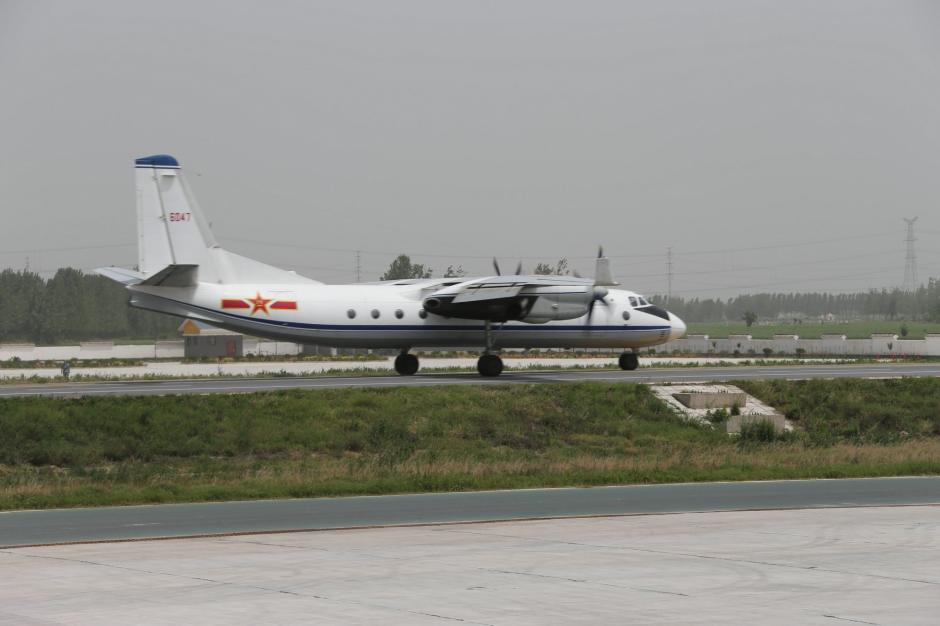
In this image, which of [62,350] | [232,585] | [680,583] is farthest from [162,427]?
[62,350]

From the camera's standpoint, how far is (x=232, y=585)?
13.4 metres

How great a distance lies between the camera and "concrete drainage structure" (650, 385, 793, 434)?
36031 millimetres

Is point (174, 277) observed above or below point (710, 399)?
above

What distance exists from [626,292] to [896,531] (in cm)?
3357

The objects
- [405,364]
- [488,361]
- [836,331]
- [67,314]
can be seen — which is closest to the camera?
[488,361]

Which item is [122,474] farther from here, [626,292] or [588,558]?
[626,292]

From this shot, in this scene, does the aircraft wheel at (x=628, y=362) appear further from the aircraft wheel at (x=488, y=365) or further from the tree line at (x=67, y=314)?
the tree line at (x=67, y=314)

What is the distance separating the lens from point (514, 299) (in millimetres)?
45438

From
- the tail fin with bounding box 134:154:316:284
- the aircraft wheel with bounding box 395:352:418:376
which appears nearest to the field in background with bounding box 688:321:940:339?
the aircraft wheel with bounding box 395:352:418:376

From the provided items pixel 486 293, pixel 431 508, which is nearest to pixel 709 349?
pixel 486 293

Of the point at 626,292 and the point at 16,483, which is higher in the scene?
the point at 626,292

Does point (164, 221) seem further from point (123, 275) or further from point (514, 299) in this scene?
point (514, 299)

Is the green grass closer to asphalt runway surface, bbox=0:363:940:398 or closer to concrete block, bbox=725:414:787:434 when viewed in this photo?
concrete block, bbox=725:414:787:434

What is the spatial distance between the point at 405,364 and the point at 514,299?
622cm
